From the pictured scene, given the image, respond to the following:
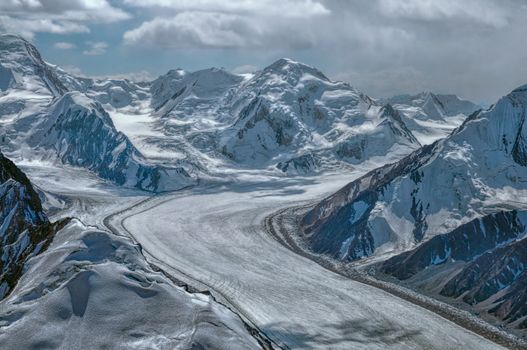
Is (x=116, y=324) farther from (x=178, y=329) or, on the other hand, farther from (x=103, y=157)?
(x=103, y=157)

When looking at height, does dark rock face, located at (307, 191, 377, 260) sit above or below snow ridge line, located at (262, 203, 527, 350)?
above

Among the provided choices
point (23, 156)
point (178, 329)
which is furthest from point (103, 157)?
point (178, 329)

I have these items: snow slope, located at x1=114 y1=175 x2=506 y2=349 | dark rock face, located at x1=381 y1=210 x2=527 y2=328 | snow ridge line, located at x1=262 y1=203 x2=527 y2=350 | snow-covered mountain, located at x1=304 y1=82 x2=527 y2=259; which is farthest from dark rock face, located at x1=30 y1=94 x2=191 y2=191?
dark rock face, located at x1=381 y1=210 x2=527 y2=328

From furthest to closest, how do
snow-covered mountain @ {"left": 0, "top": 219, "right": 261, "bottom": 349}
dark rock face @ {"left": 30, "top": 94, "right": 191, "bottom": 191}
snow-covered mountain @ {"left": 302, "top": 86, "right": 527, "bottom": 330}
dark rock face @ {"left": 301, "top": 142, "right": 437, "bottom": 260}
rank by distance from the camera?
dark rock face @ {"left": 30, "top": 94, "right": 191, "bottom": 191}, dark rock face @ {"left": 301, "top": 142, "right": 437, "bottom": 260}, snow-covered mountain @ {"left": 302, "top": 86, "right": 527, "bottom": 330}, snow-covered mountain @ {"left": 0, "top": 219, "right": 261, "bottom": 349}

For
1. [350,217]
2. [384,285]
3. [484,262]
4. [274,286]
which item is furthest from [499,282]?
[350,217]

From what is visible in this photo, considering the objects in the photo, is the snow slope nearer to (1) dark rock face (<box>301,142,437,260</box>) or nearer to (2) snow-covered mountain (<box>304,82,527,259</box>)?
(1) dark rock face (<box>301,142,437,260</box>)

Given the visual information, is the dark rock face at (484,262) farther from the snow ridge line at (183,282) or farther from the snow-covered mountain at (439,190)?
the snow ridge line at (183,282)

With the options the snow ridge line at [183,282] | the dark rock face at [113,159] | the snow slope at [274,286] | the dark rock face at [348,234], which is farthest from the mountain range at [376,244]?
the dark rock face at [113,159]
